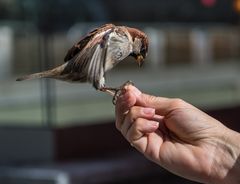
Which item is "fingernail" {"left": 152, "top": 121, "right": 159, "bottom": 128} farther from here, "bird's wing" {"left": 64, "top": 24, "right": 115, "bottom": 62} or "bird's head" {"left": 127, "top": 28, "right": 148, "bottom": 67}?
"bird's wing" {"left": 64, "top": 24, "right": 115, "bottom": 62}

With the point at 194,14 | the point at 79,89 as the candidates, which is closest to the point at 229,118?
the point at 194,14

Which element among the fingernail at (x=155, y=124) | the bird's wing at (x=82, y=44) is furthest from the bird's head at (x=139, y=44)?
the fingernail at (x=155, y=124)

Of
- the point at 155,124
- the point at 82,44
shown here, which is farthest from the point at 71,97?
the point at 82,44

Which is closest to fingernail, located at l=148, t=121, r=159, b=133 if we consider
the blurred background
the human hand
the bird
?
the human hand

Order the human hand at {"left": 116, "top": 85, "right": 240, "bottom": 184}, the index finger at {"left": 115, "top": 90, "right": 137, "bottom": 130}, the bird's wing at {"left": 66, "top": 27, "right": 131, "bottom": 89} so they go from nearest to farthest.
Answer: the bird's wing at {"left": 66, "top": 27, "right": 131, "bottom": 89} → the index finger at {"left": 115, "top": 90, "right": 137, "bottom": 130} → the human hand at {"left": 116, "top": 85, "right": 240, "bottom": 184}

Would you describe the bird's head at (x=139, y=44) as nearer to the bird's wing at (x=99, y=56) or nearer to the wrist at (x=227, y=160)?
the bird's wing at (x=99, y=56)

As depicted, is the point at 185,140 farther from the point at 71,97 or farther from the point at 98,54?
the point at 71,97

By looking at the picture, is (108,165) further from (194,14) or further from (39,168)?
(194,14)
